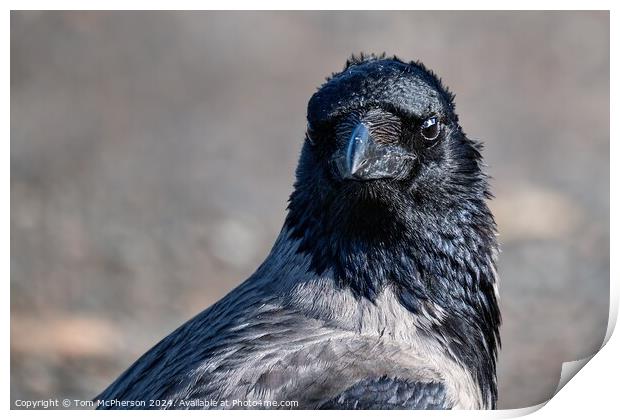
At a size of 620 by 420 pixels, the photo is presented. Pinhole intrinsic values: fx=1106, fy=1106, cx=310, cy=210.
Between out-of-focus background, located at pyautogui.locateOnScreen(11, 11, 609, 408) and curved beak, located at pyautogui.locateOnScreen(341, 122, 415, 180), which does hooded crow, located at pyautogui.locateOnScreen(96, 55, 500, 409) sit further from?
out-of-focus background, located at pyautogui.locateOnScreen(11, 11, 609, 408)

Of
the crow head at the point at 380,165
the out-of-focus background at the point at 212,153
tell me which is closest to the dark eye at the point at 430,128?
the crow head at the point at 380,165

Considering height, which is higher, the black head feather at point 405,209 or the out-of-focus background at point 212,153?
the out-of-focus background at point 212,153

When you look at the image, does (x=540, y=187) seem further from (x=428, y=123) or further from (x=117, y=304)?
(x=117, y=304)

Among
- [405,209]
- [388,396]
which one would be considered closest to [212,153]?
[405,209]

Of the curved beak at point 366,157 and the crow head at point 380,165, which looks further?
the crow head at point 380,165

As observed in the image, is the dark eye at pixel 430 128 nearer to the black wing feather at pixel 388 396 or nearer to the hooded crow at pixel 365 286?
the hooded crow at pixel 365 286

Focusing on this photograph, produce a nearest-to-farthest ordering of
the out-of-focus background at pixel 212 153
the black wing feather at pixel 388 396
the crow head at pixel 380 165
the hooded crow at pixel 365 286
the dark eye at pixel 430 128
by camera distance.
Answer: the black wing feather at pixel 388 396, the hooded crow at pixel 365 286, the crow head at pixel 380 165, the dark eye at pixel 430 128, the out-of-focus background at pixel 212 153
